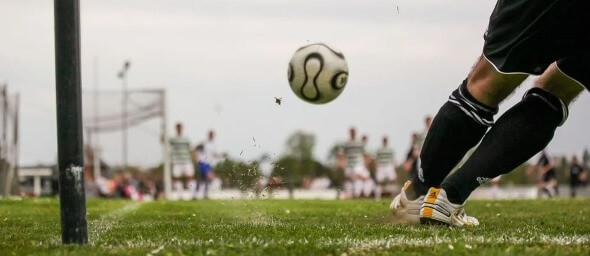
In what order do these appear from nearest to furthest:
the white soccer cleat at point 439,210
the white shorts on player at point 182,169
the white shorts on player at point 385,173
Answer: the white soccer cleat at point 439,210
the white shorts on player at point 182,169
the white shorts on player at point 385,173

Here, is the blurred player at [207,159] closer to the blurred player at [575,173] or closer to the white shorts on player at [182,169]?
the white shorts on player at [182,169]

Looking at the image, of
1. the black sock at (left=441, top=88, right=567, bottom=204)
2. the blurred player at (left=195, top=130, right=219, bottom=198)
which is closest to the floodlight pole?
the black sock at (left=441, top=88, right=567, bottom=204)

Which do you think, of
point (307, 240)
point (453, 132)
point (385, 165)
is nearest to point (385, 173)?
point (385, 165)

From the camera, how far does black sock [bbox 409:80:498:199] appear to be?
18.4ft

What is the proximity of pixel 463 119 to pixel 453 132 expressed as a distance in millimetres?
114

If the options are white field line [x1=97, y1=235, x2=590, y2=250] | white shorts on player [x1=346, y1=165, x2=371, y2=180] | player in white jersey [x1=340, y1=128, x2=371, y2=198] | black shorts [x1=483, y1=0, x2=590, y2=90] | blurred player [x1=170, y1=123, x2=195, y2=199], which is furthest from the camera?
white shorts on player [x1=346, y1=165, x2=371, y2=180]

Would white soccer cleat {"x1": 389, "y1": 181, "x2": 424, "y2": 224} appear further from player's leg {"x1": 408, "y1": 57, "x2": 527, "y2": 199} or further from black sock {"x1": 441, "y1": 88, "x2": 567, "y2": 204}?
black sock {"x1": 441, "y1": 88, "x2": 567, "y2": 204}

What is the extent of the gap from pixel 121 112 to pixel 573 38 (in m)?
29.4

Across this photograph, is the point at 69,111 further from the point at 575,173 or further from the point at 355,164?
the point at 575,173

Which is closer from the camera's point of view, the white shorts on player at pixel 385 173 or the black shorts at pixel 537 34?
the black shorts at pixel 537 34

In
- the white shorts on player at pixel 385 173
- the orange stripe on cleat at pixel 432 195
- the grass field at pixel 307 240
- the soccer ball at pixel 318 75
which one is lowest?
the white shorts on player at pixel 385 173

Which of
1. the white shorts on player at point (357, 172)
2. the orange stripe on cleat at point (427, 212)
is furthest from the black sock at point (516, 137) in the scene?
the white shorts on player at point (357, 172)

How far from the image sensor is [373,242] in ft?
15.1

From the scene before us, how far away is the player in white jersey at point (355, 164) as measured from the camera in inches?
1037
